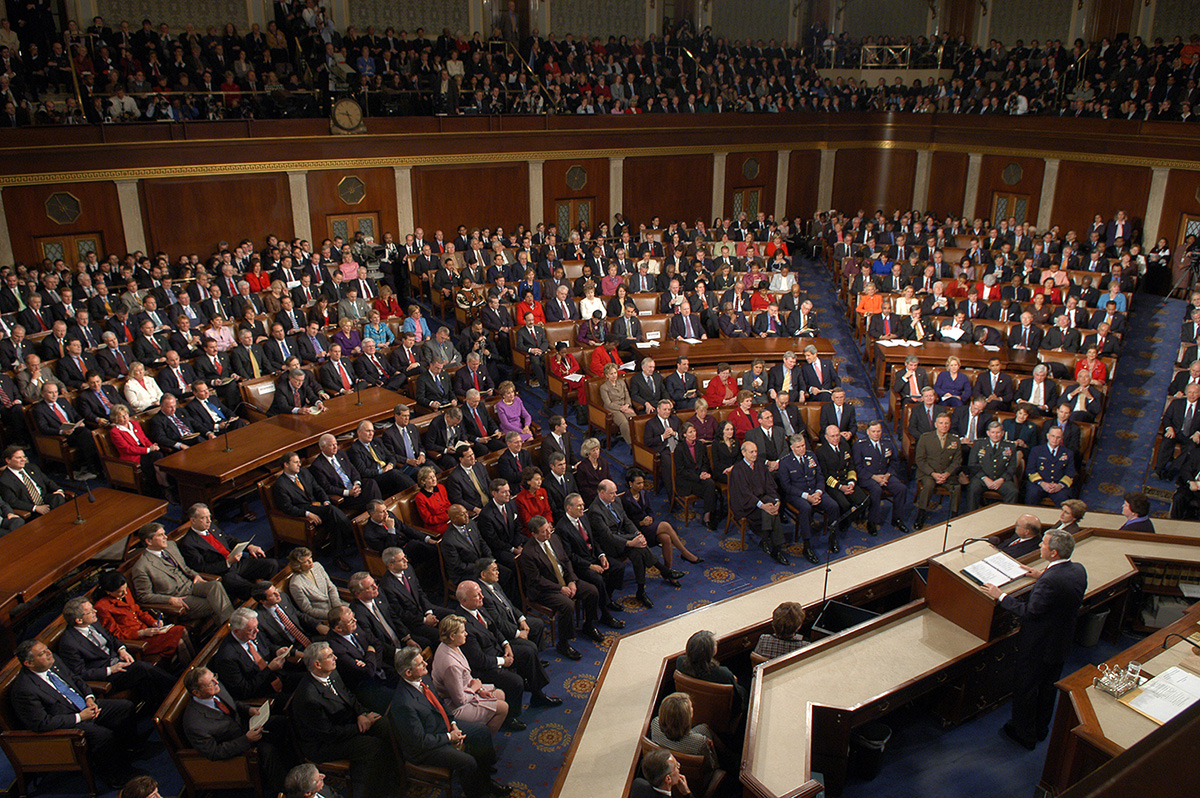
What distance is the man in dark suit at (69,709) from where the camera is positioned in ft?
16.6

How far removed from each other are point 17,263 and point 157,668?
10.3 m

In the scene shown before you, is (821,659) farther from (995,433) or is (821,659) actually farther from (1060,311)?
(1060,311)

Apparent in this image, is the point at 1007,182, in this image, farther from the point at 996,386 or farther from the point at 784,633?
the point at 784,633

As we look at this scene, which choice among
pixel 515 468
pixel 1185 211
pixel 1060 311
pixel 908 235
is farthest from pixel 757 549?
pixel 1185 211

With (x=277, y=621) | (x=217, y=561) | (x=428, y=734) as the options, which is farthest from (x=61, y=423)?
(x=428, y=734)

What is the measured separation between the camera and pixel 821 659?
17.5 ft

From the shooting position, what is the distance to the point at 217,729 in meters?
4.98

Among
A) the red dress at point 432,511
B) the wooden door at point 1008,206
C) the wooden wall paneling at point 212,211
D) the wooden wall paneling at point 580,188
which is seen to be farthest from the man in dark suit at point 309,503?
the wooden door at point 1008,206

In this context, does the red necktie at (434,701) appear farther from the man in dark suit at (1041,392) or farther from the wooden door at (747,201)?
the wooden door at (747,201)

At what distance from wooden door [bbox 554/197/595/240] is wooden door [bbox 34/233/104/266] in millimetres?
8903

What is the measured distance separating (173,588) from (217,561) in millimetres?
478

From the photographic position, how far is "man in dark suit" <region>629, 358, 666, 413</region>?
33.1ft

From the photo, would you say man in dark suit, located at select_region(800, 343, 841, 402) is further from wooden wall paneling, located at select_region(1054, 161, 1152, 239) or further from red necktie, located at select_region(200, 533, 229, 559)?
wooden wall paneling, located at select_region(1054, 161, 1152, 239)

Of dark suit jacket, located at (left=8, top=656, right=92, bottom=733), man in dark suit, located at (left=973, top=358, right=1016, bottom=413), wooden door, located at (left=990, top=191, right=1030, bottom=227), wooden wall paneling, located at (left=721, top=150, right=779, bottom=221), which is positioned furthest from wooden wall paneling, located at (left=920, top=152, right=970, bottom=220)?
dark suit jacket, located at (left=8, top=656, right=92, bottom=733)
